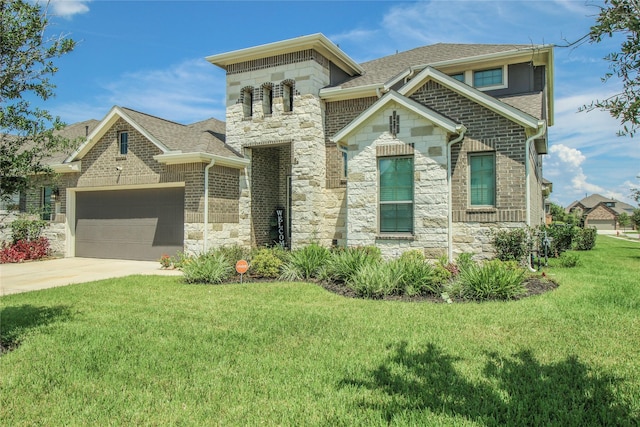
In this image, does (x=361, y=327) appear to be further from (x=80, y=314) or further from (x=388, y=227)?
(x=388, y=227)

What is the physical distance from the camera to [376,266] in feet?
29.5

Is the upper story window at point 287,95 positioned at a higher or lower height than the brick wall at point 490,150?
higher

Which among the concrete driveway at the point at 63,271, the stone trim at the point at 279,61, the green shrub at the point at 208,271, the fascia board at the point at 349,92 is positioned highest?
the stone trim at the point at 279,61

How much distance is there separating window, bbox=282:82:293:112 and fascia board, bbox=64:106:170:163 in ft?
14.2

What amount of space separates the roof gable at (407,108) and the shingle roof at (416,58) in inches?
115

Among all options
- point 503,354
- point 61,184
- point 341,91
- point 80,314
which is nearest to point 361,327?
point 503,354

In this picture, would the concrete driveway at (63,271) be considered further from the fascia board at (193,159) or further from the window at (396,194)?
the window at (396,194)

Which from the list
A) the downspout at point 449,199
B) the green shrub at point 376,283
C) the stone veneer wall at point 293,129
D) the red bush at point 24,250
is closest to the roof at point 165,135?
the stone veneer wall at point 293,129

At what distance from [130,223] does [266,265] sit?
7.39 meters

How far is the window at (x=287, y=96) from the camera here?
14.7m

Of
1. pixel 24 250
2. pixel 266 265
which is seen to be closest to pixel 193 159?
pixel 266 265

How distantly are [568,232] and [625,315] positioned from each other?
9932 mm

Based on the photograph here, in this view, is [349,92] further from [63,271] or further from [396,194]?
[63,271]

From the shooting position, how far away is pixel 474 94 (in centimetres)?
1122
